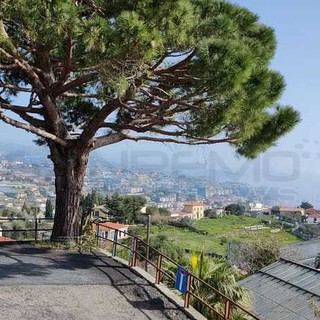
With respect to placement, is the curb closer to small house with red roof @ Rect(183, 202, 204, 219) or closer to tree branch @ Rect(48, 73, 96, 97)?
tree branch @ Rect(48, 73, 96, 97)

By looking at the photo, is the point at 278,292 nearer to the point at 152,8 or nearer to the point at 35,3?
the point at 152,8

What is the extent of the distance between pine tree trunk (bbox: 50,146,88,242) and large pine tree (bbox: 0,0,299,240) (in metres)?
0.02

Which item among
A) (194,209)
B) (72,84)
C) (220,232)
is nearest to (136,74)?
(72,84)

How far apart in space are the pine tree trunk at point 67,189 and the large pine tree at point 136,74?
0.02m

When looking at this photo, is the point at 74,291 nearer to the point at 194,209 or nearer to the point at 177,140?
the point at 177,140

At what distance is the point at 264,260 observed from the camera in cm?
2302

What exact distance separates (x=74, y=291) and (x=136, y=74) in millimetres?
3334

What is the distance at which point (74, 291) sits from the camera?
6777mm

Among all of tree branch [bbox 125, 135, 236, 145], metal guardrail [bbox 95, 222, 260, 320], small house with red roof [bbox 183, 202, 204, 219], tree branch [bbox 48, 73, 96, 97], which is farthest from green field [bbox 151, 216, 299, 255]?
metal guardrail [bbox 95, 222, 260, 320]

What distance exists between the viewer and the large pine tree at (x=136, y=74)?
6613 mm

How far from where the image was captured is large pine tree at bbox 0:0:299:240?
21.7ft

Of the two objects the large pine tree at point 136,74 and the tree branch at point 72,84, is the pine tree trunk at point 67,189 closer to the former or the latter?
the large pine tree at point 136,74

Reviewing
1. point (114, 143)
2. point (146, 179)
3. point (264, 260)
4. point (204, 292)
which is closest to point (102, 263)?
point (204, 292)

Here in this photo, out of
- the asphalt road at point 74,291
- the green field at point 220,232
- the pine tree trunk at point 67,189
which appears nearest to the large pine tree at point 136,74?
the pine tree trunk at point 67,189
